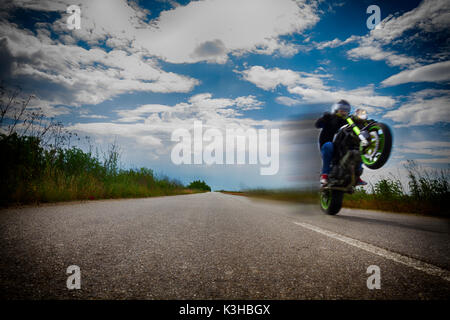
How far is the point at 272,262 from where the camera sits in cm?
183

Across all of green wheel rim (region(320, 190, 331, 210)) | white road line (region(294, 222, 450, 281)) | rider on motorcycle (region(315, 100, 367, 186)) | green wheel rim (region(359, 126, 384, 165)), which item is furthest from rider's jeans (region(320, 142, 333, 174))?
white road line (region(294, 222, 450, 281))

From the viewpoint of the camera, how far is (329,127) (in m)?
5.38

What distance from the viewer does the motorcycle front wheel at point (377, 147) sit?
3752 mm

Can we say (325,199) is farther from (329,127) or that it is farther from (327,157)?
(329,127)

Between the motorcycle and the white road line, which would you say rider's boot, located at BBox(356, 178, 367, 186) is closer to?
the motorcycle

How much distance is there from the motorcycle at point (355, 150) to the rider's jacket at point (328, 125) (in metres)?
0.43

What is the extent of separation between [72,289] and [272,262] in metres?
1.37

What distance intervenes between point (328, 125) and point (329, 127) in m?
0.06

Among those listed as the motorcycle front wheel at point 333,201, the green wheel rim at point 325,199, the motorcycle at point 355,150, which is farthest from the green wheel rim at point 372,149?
the green wheel rim at point 325,199

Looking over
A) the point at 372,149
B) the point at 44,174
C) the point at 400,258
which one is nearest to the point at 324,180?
the point at 372,149

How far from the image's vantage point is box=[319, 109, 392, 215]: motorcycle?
12.7ft

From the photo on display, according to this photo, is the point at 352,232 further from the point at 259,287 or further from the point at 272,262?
the point at 259,287

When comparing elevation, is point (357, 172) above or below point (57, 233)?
above
